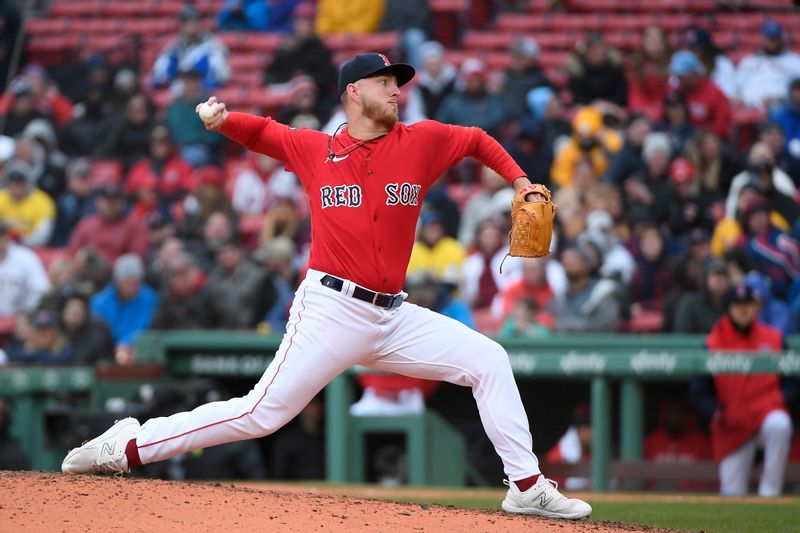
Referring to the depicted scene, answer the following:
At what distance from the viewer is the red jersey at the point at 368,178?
14.6 ft

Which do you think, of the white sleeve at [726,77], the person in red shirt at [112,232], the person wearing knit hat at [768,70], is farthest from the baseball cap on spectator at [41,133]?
the person wearing knit hat at [768,70]

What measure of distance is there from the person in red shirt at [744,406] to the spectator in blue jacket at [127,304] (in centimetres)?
447

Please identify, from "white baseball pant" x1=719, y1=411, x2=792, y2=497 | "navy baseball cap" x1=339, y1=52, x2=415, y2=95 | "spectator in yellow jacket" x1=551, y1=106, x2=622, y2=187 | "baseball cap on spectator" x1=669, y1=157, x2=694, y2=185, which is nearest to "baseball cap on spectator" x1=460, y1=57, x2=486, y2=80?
"spectator in yellow jacket" x1=551, y1=106, x2=622, y2=187

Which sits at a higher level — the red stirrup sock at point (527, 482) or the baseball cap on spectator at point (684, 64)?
the baseball cap on spectator at point (684, 64)

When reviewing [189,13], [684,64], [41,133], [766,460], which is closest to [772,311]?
[766,460]

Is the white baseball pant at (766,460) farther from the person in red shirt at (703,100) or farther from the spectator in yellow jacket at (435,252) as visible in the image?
the person in red shirt at (703,100)

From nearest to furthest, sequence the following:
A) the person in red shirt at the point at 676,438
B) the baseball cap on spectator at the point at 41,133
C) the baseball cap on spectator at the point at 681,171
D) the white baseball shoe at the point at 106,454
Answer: the white baseball shoe at the point at 106,454, the person in red shirt at the point at 676,438, the baseball cap on spectator at the point at 681,171, the baseball cap on spectator at the point at 41,133

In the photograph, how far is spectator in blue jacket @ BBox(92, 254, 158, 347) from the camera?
10125 mm

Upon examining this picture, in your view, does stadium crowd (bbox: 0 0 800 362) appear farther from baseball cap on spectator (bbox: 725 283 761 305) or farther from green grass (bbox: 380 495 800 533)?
green grass (bbox: 380 495 800 533)

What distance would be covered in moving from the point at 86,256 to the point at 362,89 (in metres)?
6.60

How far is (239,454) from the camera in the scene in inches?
330

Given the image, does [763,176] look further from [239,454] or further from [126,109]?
A: [126,109]

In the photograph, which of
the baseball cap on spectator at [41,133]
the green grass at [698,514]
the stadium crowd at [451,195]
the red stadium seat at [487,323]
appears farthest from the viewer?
the baseball cap on spectator at [41,133]

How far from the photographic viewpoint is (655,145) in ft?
31.8
